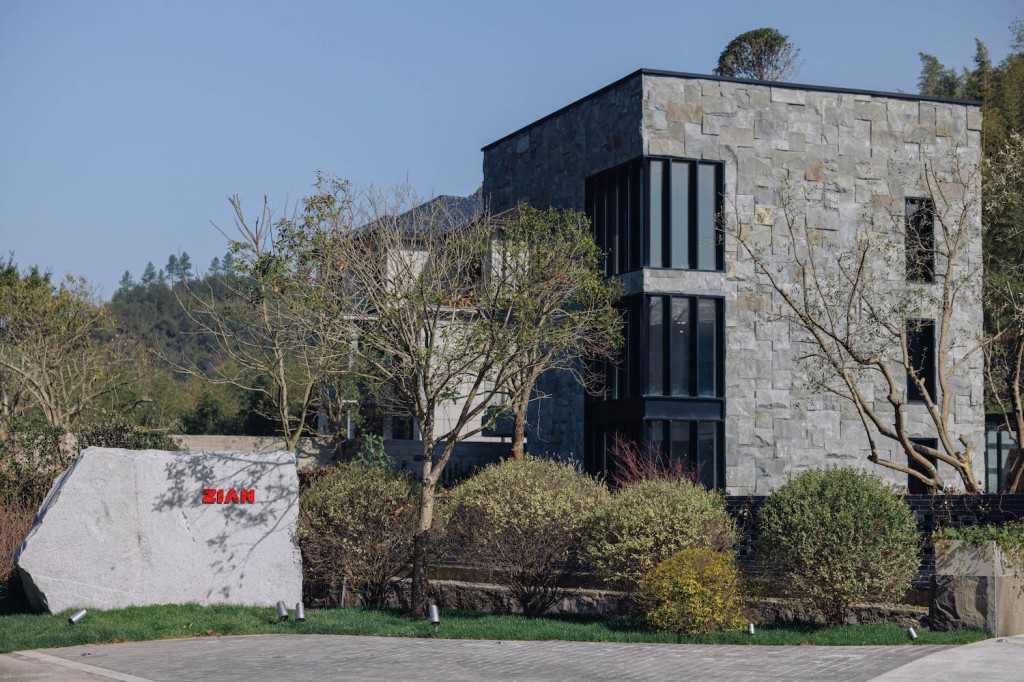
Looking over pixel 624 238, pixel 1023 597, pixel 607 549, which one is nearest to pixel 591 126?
pixel 624 238

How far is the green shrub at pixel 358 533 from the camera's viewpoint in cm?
1914

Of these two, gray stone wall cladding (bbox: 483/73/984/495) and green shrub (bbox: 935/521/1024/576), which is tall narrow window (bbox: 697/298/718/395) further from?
green shrub (bbox: 935/521/1024/576)

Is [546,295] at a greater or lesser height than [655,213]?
lesser

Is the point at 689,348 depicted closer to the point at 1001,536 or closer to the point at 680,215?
the point at 680,215

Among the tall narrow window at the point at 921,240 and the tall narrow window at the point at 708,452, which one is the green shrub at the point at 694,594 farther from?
the tall narrow window at the point at 921,240

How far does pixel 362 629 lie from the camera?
53.1 feet

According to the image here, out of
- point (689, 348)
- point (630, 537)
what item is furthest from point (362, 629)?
point (689, 348)

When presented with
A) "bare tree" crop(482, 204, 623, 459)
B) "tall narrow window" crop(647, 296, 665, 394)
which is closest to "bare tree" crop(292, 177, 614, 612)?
"bare tree" crop(482, 204, 623, 459)

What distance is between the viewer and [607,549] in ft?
54.2

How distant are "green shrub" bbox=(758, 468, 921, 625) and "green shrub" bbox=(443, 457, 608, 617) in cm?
307

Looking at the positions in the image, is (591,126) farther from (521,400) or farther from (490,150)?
(521,400)

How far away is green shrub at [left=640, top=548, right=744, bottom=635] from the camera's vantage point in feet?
49.7

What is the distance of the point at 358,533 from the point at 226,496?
2.29 m

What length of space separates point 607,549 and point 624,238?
38.5 ft
